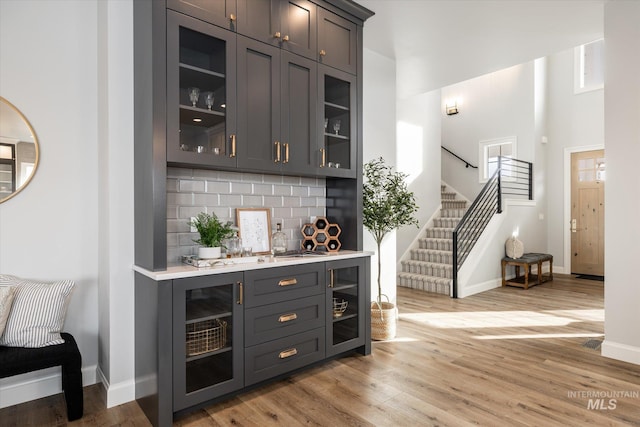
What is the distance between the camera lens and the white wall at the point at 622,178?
9.93 ft

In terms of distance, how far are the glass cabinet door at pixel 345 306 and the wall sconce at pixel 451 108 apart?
682 centimetres

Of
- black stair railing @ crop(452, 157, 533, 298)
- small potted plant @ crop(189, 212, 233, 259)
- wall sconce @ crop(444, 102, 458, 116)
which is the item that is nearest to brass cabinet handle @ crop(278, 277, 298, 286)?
small potted plant @ crop(189, 212, 233, 259)

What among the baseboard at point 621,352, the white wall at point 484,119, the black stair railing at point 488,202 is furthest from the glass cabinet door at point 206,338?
the white wall at point 484,119

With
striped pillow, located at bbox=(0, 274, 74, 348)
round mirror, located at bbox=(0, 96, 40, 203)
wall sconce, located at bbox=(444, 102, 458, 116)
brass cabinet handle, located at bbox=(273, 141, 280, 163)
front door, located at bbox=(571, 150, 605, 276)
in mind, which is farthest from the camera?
wall sconce, located at bbox=(444, 102, 458, 116)

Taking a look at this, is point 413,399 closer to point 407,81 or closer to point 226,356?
point 226,356

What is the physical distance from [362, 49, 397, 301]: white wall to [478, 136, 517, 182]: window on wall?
4.85 m

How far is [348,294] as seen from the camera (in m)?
3.10

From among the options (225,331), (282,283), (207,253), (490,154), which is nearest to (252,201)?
(207,253)

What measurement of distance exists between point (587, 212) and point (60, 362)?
327 inches

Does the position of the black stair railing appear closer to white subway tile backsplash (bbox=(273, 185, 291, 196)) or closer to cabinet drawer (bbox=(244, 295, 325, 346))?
white subway tile backsplash (bbox=(273, 185, 291, 196))

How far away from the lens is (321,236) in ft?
10.6

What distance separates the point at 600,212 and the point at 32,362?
8.40 metres

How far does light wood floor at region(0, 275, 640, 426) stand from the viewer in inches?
88.3

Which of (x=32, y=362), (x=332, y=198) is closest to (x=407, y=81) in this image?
(x=332, y=198)
